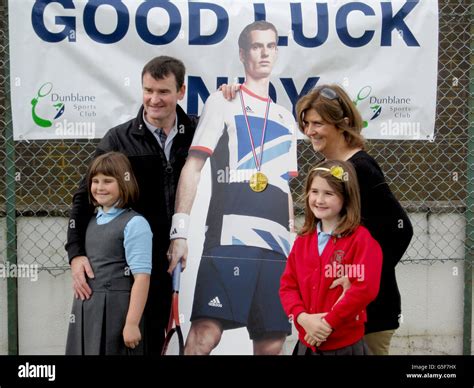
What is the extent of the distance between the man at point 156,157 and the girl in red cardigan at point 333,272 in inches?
32.2

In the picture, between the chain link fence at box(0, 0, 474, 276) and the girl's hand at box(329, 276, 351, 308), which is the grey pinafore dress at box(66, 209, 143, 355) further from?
the girl's hand at box(329, 276, 351, 308)

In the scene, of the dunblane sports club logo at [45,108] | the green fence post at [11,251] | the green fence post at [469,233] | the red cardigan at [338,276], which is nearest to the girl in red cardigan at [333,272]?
the red cardigan at [338,276]

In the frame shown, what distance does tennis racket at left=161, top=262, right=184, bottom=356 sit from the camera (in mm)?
4141

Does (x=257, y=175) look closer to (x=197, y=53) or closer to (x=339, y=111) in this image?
(x=339, y=111)

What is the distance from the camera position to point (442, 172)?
15.9 feet

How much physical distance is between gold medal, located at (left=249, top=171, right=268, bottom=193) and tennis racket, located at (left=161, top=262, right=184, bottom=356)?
2.04 feet

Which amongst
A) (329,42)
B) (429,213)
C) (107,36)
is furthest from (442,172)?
(107,36)

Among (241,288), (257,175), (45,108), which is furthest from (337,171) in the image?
(45,108)

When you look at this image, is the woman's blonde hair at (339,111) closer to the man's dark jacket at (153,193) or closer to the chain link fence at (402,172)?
the chain link fence at (402,172)

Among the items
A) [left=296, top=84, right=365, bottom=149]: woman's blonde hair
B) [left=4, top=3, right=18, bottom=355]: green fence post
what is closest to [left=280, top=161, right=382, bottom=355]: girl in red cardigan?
[left=296, top=84, right=365, bottom=149]: woman's blonde hair
